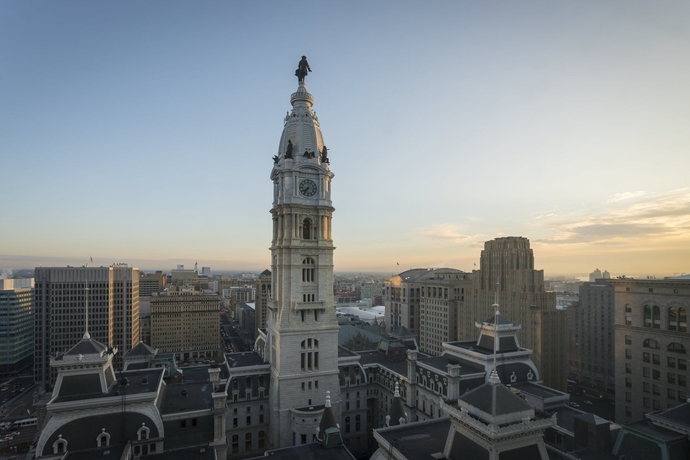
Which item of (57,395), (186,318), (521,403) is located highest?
(521,403)

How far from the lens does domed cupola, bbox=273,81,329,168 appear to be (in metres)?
73.2

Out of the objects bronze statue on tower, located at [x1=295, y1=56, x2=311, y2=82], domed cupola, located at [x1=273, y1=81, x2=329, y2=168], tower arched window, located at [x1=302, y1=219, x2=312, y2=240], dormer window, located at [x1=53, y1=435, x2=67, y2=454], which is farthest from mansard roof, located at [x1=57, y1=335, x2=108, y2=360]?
bronze statue on tower, located at [x1=295, y1=56, x2=311, y2=82]

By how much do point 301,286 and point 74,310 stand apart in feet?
399

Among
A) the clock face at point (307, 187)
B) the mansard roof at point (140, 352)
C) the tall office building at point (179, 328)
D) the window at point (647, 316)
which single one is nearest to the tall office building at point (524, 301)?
Answer: the window at point (647, 316)

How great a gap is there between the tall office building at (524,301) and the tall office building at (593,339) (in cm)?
3242

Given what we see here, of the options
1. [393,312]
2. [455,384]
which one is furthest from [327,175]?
[393,312]

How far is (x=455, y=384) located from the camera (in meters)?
65.8

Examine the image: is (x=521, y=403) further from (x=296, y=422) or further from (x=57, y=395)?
(x=57, y=395)

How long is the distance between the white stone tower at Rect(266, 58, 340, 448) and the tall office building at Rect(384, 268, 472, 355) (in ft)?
290

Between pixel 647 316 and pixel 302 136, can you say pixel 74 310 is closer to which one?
pixel 302 136

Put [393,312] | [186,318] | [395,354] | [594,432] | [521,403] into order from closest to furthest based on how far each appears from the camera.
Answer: [521,403] < [594,432] < [395,354] < [393,312] < [186,318]

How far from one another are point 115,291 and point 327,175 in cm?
12552

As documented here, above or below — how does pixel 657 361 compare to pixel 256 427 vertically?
above

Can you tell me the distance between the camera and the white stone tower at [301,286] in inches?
2704
